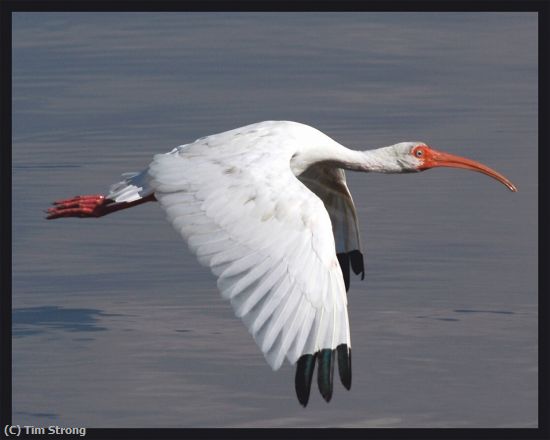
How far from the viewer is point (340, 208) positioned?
53.3 feet

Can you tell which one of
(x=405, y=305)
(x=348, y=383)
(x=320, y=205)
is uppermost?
(x=320, y=205)

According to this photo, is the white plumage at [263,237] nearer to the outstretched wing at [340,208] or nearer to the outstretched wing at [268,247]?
the outstretched wing at [268,247]

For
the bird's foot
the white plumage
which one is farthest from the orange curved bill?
the bird's foot

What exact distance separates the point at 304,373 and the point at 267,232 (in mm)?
1230

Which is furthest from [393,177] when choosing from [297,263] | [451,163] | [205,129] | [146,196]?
[297,263]

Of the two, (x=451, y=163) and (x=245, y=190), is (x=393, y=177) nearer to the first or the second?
(x=451, y=163)

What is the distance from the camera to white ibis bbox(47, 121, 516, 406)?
488 inches

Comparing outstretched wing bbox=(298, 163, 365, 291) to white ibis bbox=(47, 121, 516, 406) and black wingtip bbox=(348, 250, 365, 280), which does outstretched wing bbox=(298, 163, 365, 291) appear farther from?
white ibis bbox=(47, 121, 516, 406)

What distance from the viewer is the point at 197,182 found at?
1351cm

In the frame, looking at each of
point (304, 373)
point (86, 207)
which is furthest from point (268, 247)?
point (86, 207)

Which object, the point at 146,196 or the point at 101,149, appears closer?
the point at 146,196

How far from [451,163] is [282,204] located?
3.43 m

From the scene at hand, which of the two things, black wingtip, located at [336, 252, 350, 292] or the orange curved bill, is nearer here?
the orange curved bill

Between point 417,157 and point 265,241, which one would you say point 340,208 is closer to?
point 417,157
